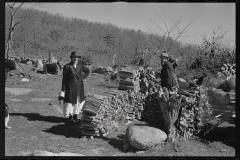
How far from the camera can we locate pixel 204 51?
14.0 m

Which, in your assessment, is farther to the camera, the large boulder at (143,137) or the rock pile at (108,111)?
the rock pile at (108,111)

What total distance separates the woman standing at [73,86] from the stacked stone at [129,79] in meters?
1.28

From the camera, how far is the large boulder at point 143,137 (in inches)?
197

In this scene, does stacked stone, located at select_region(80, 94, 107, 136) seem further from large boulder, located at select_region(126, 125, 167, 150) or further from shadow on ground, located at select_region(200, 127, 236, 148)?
shadow on ground, located at select_region(200, 127, 236, 148)

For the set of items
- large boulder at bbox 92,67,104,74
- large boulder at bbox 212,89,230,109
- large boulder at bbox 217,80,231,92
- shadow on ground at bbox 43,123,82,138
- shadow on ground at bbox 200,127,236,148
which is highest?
large boulder at bbox 92,67,104,74

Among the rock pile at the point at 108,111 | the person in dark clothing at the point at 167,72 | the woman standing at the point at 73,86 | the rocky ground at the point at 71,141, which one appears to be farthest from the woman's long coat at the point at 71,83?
the person in dark clothing at the point at 167,72

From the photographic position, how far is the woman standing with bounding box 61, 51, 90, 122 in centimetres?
618

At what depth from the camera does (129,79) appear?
23.3 feet

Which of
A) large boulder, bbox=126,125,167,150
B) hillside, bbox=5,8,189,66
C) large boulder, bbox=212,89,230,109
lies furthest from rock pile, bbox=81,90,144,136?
hillside, bbox=5,8,189,66

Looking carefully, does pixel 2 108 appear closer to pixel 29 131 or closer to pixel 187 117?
pixel 29 131

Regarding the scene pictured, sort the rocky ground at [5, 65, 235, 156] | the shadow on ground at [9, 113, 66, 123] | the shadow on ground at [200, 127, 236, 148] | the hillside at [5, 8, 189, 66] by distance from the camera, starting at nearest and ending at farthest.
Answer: the rocky ground at [5, 65, 235, 156], the shadow on ground at [200, 127, 236, 148], the shadow on ground at [9, 113, 66, 123], the hillside at [5, 8, 189, 66]

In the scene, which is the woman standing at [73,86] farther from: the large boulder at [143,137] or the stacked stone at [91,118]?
the large boulder at [143,137]

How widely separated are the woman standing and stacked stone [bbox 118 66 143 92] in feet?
4.21

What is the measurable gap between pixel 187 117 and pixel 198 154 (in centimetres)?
102
